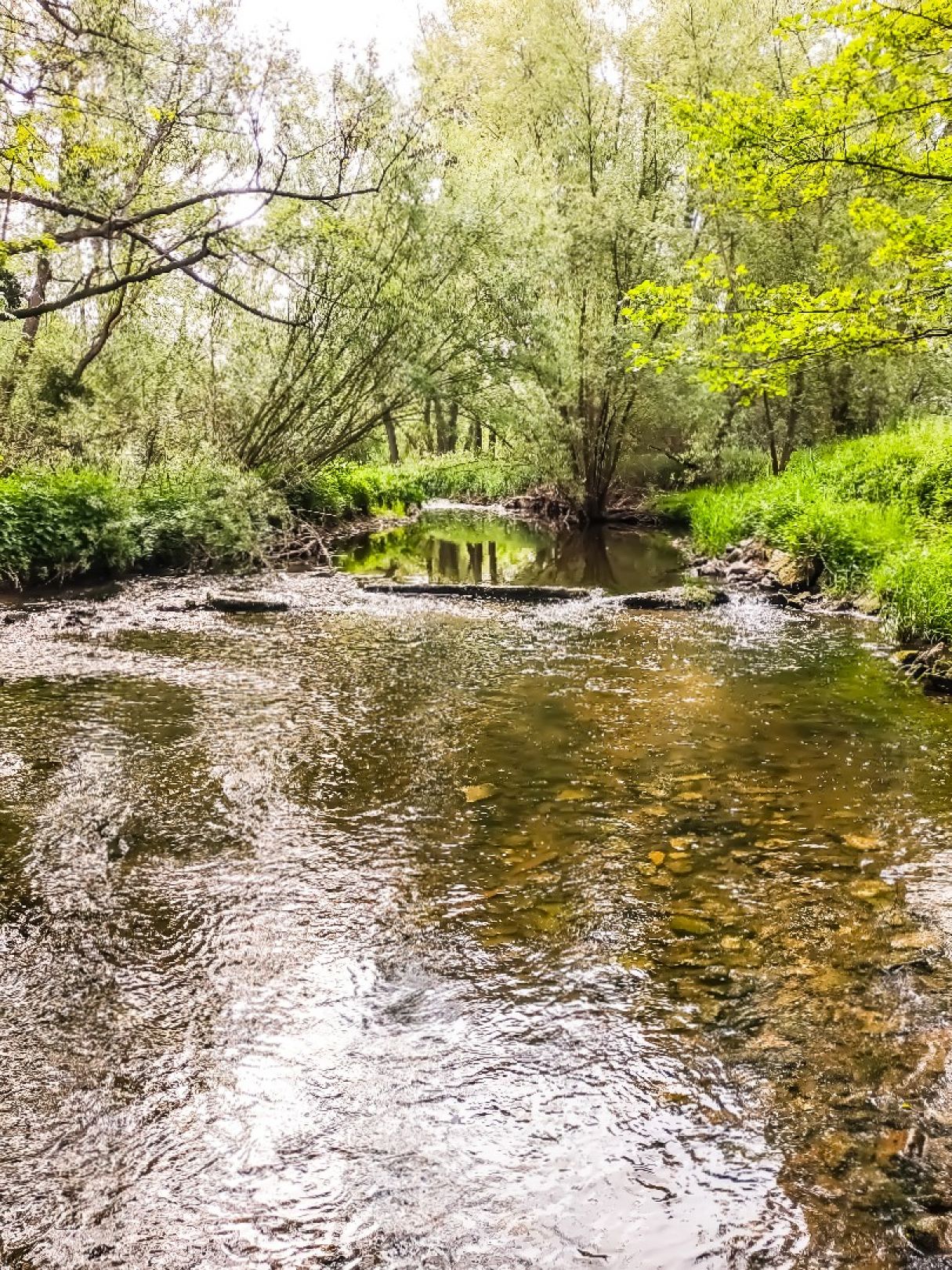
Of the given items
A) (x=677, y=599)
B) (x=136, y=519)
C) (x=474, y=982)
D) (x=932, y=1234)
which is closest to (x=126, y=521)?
(x=136, y=519)

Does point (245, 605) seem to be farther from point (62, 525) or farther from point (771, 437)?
point (771, 437)

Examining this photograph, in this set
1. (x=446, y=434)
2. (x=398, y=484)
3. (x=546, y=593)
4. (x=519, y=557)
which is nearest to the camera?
(x=546, y=593)

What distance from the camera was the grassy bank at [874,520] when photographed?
1039 centimetres

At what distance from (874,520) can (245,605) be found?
1081cm

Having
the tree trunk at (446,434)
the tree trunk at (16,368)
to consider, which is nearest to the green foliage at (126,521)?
the tree trunk at (16,368)

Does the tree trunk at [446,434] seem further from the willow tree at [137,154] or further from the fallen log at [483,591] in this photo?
the fallen log at [483,591]

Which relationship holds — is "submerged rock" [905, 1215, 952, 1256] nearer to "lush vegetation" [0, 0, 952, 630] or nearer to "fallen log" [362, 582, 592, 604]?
"lush vegetation" [0, 0, 952, 630]

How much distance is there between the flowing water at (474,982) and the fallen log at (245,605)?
4.90 meters

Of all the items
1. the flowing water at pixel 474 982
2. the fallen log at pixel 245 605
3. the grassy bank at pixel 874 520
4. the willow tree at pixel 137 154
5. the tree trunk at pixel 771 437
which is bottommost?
the flowing water at pixel 474 982

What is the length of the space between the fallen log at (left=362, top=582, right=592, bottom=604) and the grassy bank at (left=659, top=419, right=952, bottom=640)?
4.32 m

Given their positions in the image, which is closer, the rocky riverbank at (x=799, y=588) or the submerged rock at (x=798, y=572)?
the rocky riverbank at (x=799, y=588)

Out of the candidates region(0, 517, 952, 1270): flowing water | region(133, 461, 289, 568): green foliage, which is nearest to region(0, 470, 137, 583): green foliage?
region(133, 461, 289, 568): green foliage

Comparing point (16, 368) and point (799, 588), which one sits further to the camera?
point (16, 368)

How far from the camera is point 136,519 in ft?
51.5
